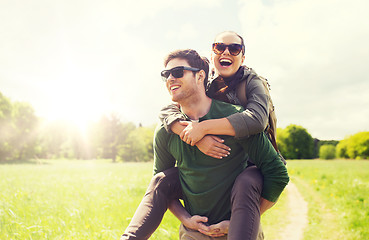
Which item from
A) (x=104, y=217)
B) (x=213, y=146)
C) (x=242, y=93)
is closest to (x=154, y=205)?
(x=213, y=146)

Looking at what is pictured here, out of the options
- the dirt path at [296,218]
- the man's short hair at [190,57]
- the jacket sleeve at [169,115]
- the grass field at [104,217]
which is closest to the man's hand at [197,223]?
the jacket sleeve at [169,115]

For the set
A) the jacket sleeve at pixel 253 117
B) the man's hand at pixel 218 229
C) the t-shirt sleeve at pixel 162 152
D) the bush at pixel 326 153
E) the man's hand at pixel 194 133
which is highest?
the jacket sleeve at pixel 253 117

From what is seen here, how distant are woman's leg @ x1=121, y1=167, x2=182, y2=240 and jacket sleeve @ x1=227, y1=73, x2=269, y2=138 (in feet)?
3.03

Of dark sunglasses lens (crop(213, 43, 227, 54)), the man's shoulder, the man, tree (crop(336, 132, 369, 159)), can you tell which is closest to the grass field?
the man

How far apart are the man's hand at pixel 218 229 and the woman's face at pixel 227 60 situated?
5.39ft

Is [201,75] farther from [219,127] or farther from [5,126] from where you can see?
[5,126]

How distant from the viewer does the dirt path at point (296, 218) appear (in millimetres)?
7469

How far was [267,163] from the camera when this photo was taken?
287 centimetres

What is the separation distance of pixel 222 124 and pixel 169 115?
63 cm

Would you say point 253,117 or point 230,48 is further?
point 230,48

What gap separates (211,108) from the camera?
3102mm

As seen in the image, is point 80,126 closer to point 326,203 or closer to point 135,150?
point 135,150

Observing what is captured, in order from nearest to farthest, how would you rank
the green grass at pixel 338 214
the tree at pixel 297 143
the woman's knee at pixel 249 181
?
the woman's knee at pixel 249 181 < the green grass at pixel 338 214 < the tree at pixel 297 143

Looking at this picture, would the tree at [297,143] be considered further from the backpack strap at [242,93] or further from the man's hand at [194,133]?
the man's hand at [194,133]
